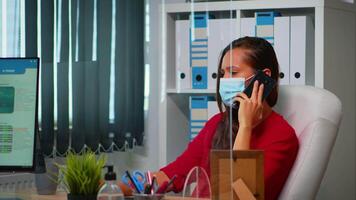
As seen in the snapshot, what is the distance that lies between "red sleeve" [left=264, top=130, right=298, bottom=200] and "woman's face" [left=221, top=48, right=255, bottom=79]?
0.88 ft

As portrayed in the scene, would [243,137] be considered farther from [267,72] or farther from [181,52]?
[181,52]

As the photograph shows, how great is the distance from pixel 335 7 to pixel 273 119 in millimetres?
1438

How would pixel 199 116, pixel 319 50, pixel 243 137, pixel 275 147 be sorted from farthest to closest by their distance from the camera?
pixel 319 50 → pixel 275 147 → pixel 243 137 → pixel 199 116

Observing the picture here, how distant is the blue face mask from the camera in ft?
6.19

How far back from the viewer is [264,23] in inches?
133


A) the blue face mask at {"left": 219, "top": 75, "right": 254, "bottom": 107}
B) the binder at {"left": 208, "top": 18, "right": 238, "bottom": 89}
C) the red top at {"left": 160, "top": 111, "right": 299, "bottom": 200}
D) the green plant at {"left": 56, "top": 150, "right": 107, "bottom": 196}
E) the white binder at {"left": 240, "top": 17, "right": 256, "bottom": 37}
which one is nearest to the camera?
the green plant at {"left": 56, "top": 150, "right": 107, "bottom": 196}

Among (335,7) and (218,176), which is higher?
(335,7)

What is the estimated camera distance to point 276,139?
2219mm

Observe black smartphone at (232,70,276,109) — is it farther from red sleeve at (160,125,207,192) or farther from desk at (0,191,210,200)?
desk at (0,191,210,200)

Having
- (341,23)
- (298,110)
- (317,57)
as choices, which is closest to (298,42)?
(317,57)

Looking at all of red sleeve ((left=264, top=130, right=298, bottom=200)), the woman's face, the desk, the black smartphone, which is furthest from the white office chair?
the desk

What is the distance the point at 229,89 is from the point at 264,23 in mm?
1552

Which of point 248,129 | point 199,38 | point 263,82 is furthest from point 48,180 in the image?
point 263,82

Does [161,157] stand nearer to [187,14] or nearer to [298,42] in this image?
[187,14]
